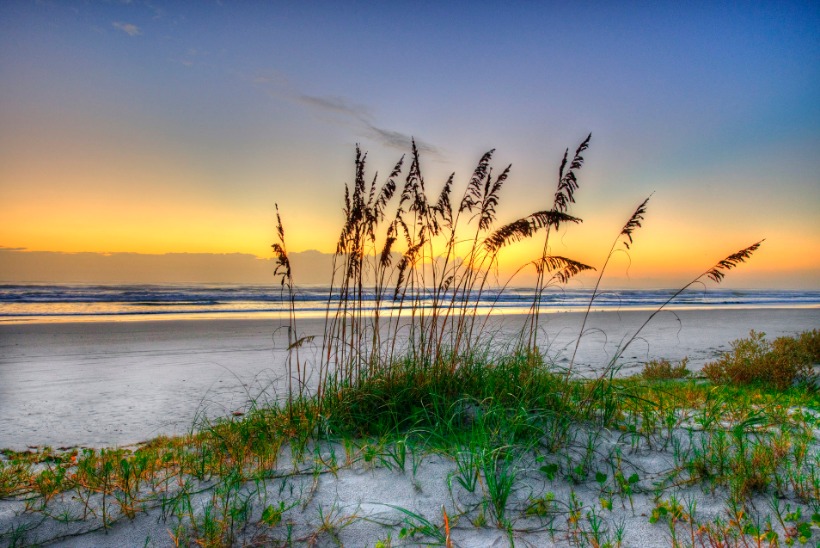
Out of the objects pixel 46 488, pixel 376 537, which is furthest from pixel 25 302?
pixel 376 537

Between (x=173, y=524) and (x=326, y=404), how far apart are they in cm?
171

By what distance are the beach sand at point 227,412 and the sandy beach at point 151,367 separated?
1.3 inches

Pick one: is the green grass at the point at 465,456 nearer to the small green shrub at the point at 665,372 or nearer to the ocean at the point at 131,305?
the small green shrub at the point at 665,372

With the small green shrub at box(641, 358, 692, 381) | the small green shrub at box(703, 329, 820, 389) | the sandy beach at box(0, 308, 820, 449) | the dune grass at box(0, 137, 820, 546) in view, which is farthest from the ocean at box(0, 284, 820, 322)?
the dune grass at box(0, 137, 820, 546)

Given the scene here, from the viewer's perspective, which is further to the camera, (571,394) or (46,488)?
(571,394)

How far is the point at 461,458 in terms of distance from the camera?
3.61 metres

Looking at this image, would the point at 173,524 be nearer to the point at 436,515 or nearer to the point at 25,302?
the point at 436,515

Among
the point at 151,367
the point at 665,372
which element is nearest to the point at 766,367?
the point at 665,372

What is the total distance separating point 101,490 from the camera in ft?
11.1

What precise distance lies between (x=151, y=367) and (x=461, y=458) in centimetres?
788

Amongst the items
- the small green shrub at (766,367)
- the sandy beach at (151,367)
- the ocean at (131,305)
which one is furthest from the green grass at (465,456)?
the ocean at (131,305)

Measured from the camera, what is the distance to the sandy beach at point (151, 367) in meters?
5.97

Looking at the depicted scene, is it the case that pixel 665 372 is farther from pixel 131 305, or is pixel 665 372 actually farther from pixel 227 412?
pixel 131 305

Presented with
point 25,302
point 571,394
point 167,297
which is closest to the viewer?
point 571,394
